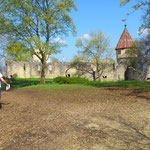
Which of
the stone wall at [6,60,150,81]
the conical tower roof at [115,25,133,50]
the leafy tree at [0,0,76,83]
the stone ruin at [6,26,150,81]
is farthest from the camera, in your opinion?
the conical tower roof at [115,25,133,50]

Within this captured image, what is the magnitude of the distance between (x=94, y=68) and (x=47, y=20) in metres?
15.4

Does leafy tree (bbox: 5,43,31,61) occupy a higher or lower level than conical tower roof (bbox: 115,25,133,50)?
lower

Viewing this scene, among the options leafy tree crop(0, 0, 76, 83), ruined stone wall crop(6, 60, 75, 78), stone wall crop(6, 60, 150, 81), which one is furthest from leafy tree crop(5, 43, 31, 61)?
ruined stone wall crop(6, 60, 75, 78)

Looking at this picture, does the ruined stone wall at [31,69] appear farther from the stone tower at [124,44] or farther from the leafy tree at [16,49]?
the leafy tree at [16,49]

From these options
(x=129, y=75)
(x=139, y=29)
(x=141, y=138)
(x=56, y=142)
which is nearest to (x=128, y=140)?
(x=141, y=138)

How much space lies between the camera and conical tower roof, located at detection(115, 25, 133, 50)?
36000mm

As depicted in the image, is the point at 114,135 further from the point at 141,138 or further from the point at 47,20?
the point at 47,20

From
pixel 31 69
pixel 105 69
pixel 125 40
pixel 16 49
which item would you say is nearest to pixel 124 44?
pixel 125 40

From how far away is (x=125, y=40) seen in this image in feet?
121

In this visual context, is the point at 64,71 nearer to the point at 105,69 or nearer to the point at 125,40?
the point at 105,69

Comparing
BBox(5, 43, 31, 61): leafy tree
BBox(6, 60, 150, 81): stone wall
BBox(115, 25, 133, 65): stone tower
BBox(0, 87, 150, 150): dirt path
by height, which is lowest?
BBox(0, 87, 150, 150): dirt path

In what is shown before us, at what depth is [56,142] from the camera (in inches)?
109

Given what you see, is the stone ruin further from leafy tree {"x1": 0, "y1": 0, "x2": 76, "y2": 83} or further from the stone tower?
leafy tree {"x1": 0, "y1": 0, "x2": 76, "y2": 83}

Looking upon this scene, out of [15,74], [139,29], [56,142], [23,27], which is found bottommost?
[56,142]
